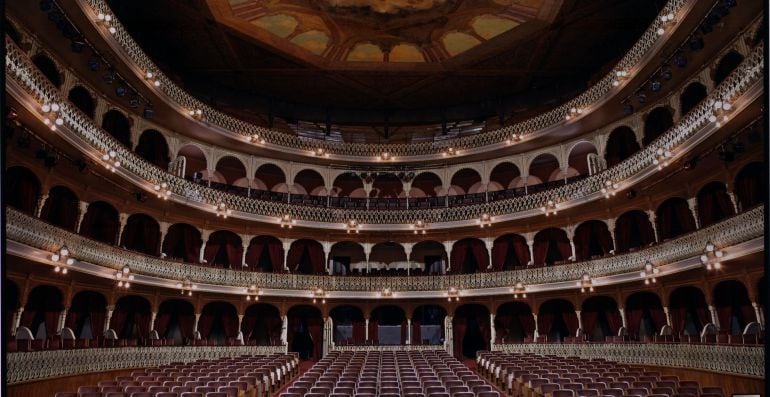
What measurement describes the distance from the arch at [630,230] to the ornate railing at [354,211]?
8.19 feet

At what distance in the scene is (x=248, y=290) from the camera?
24.2 m

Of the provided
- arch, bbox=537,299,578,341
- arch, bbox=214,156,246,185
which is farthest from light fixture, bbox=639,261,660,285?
arch, bbox=214,156,246,185

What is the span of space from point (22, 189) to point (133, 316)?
759 cm

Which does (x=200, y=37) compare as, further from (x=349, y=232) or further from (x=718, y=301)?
(x=718, y=301)

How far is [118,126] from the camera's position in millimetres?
22922

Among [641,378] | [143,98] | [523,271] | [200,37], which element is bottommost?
[641,378]

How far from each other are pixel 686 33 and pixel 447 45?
35.2ft

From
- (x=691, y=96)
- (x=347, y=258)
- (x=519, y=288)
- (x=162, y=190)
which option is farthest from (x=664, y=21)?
(x=347, y=258)

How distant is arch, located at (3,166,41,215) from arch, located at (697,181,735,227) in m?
23.0

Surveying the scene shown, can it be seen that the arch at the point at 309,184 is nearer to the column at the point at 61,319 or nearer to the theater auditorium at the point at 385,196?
the theater auditorium at the point at 385,196

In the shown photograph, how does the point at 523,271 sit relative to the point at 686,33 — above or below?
below

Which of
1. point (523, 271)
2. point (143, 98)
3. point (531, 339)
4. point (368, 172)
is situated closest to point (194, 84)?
point (143, 98)

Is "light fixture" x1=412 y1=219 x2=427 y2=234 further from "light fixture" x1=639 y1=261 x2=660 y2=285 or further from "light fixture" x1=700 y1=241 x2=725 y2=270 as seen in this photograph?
"light fixture" x1=700 y1=241 x2=725 y2=270

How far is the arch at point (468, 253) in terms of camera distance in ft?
92.2
